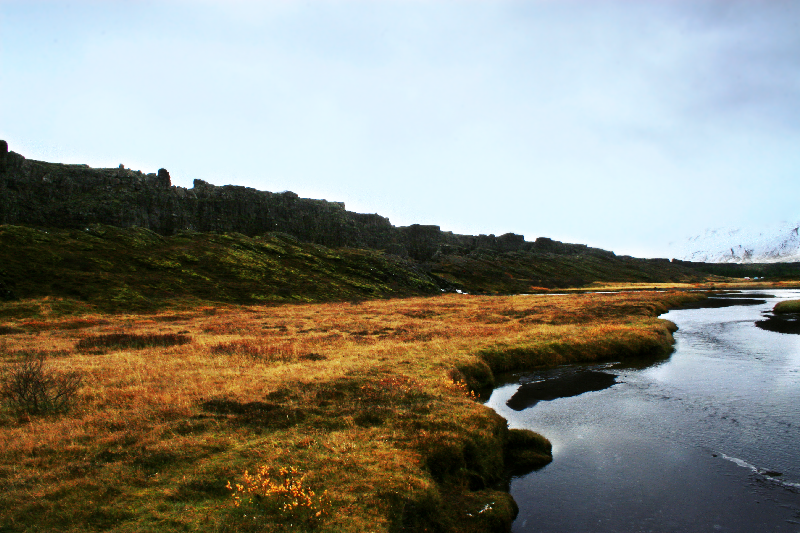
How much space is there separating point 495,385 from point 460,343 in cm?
678

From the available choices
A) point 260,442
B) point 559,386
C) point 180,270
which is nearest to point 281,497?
point 260,442

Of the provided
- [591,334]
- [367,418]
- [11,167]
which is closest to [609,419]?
[367,418]

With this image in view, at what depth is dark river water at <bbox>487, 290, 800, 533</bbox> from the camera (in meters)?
13.3

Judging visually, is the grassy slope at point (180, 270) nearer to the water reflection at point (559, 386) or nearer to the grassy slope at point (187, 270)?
the grassy slope at point (187, 270)

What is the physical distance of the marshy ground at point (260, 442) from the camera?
35.3 ft

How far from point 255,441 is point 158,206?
387 ft

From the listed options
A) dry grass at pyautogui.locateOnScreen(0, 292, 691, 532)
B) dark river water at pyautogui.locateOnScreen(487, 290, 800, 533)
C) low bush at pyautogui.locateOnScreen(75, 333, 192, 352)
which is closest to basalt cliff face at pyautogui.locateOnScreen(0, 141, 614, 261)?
low bush at pyautogui.locateOnScreen(75, 333, 192, 352)

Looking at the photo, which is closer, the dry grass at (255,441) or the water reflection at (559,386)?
the dry grass at (255,441)

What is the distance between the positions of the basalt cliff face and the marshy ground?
3199 inches

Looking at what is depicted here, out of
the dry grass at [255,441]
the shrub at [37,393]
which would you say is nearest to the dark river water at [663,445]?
A: the dry grass at [255,441]

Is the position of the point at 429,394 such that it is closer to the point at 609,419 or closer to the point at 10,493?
the point at 609,419

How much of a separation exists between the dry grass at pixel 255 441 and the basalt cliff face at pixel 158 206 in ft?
261

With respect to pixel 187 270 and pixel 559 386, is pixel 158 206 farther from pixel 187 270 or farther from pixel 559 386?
pixel 559 386

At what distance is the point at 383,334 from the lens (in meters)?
39.2
